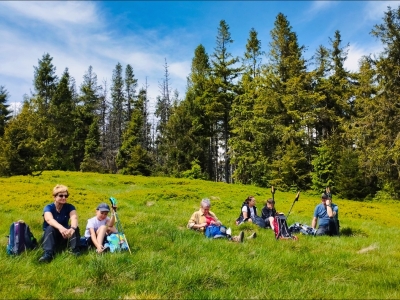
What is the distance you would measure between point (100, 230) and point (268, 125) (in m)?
33.3

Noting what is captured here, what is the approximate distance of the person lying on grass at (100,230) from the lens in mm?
7239

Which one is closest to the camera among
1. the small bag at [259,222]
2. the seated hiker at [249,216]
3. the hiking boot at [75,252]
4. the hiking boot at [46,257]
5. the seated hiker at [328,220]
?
the hiking boot at [46,257]

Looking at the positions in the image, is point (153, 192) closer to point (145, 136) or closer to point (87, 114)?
point (87, 114)

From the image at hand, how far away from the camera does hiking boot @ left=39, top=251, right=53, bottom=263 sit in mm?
6195

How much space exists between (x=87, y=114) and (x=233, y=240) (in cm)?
5499

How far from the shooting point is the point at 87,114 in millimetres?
59719

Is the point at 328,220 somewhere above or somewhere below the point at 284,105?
below

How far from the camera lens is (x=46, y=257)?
6270 mm

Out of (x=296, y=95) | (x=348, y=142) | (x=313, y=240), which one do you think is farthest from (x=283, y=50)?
(x=313, y=240)

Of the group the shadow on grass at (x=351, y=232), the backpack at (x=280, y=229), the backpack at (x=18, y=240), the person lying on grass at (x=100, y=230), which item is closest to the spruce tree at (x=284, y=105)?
the shadow on grass at (x=351, y=232)

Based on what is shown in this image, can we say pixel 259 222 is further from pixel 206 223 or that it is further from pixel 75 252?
pixel 75 252

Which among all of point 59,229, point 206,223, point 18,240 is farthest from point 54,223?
point 206,223

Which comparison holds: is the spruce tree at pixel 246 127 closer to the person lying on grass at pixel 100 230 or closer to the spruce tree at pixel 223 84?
the spruce tree at pixel 223 84

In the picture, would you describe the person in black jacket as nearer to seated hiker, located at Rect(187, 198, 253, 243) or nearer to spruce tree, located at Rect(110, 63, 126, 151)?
seated hiker, located at Rect(187, 198, 253, 243)
